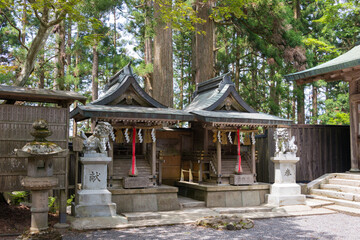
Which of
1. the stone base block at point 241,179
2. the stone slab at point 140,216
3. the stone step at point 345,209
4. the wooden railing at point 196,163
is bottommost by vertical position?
the stone step at point 345,209

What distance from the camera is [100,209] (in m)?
8.91

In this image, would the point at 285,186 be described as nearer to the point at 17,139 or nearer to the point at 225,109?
the point at 225,109

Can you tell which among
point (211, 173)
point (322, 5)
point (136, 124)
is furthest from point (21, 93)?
point (322, 5)

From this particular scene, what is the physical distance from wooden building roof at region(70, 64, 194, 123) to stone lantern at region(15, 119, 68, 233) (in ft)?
7.00

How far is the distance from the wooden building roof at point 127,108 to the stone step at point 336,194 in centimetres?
582

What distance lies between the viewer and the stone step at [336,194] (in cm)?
1081

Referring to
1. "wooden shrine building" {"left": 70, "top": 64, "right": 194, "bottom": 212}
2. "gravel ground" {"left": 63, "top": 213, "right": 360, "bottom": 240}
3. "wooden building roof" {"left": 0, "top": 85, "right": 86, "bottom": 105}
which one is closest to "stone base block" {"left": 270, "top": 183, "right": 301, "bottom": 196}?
"gravel ground" {"left": 63, "top": 213, "right": 360, "bottom": 240}

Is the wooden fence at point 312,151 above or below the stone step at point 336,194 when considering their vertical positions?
above

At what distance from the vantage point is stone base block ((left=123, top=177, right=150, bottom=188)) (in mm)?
10141

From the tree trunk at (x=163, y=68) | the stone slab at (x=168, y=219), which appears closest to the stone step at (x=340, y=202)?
the stone slab at (x=168, y=219)

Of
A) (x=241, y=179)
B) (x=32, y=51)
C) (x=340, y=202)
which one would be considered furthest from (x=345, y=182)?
(x=32, y=51)

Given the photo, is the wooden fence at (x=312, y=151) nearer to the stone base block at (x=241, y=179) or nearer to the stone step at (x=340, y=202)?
the stone step at (x=340, y=202)

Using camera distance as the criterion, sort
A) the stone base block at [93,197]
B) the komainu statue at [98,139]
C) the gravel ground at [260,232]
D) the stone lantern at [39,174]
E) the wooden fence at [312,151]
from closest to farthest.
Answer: the stone lantern at [39,174] < the gravel ground at [260,232] < the stone base block at [93,197] < the komainu statue at [98,139] < the wooden fence at [312,151]

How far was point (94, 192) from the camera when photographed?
9.01m
